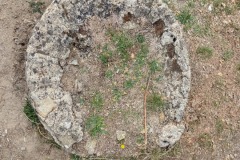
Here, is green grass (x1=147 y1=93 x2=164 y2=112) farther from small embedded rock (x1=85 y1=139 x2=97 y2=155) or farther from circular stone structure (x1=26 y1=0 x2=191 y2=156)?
small embedded rock (x1=85 y1=139 x2=97 y2=155)

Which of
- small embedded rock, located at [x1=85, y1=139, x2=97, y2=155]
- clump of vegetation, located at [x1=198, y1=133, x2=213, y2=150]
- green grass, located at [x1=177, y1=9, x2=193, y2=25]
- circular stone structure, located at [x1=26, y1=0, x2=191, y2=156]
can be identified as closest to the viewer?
circular stone structure, located at [x1=26, y1=0, x2=191, y2=156]

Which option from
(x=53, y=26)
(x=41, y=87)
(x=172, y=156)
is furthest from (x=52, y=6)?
(x=172, y=156)

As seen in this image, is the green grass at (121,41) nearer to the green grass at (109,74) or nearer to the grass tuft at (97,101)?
the green grass at (109,74)

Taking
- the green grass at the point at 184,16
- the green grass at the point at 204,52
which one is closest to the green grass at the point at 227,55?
the green grass at the point at 204,52

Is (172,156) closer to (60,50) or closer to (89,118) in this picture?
(89,118)

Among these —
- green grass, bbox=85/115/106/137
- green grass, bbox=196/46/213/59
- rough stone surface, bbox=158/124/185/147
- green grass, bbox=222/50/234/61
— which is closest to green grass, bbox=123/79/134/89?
green grass, bbox=85/115/106/137
